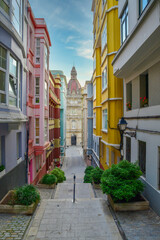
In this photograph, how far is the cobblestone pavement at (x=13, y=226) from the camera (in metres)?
5.22

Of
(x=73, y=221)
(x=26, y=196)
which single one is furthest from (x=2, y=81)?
(x=73, y=221)

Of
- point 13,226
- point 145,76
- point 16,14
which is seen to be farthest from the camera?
point 145,76

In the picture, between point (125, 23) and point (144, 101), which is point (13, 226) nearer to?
point (144, 101)

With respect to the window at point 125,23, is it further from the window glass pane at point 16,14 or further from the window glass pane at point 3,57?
the window glass pane at point 3,57

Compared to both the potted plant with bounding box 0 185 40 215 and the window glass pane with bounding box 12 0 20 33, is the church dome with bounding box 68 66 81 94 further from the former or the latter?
the potted plant with bounding box 0 185 40 215

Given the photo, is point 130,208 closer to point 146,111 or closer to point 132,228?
point 132,228

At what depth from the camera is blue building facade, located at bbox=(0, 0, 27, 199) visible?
254 inches

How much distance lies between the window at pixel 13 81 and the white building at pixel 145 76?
4913mm

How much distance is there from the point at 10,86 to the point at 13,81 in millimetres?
→ 442

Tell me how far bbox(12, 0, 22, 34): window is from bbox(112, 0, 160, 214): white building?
15.6 ft

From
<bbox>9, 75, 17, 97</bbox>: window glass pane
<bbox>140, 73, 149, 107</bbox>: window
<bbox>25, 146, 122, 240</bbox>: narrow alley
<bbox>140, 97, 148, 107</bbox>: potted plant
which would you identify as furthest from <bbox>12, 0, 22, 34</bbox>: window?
<bbox>25, 146, 122, 240</bbox>: narrow alley

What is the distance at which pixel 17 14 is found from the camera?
309 inches

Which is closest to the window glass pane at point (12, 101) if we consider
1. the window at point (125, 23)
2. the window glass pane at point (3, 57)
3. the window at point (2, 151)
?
the window glass pane at point (3, 57)

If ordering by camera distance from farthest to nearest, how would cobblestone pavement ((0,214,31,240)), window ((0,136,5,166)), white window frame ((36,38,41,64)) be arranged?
white window frame ((36,38,41,64)), window ((0,136,5,166)), cobblestone pavement ((0,214,31,240))
